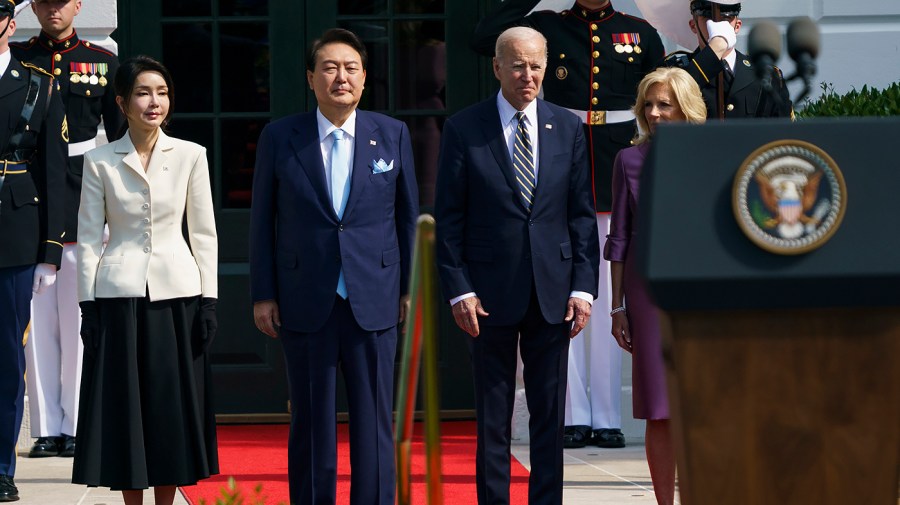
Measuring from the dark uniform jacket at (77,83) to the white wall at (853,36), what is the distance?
11.1 ft

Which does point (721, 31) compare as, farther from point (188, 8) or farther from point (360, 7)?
point (188, 8)

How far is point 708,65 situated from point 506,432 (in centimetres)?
204

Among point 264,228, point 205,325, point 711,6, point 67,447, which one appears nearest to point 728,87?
point 711,6

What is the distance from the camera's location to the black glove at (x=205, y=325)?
5.33 meters

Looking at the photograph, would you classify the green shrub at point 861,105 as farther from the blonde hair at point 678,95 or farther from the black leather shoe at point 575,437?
the black leather shoe at point 575,437

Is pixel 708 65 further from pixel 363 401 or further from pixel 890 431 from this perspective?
pixel 890 431

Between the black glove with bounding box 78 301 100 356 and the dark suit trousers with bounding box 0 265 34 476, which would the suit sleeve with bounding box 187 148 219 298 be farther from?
the dark suit trousers with bounding box 0 265 34 476

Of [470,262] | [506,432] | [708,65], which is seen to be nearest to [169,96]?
[470,262]

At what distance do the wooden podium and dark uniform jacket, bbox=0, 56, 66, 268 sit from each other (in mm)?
4384

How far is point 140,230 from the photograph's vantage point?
17.4ft

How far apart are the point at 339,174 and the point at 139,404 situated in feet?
3.56

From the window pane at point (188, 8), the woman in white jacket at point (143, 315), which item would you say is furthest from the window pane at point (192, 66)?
the woman in white jacket at point (143, 315)

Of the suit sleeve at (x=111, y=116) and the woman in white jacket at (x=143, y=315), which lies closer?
the woman in white jacket at (x=143, y=315)

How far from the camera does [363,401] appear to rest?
16.9 feet
